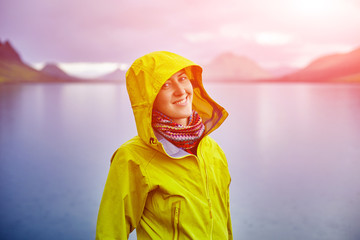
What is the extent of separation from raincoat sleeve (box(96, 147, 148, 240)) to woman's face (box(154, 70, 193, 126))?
0.28 m

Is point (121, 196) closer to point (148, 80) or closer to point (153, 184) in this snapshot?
point (153, 184)

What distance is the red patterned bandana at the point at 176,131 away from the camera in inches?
56.2

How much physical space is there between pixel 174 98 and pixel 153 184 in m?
0.42

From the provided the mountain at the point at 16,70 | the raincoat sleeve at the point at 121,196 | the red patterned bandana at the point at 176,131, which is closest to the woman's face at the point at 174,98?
the red patterned bandana at the point at 176,131

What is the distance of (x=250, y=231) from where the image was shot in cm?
430

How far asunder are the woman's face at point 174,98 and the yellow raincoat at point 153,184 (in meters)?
0.07

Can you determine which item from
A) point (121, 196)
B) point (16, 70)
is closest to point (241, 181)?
point (121, 196)

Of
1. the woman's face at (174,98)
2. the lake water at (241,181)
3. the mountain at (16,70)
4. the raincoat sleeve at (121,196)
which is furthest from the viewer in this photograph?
the mountain at (16,70)

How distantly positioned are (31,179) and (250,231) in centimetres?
429

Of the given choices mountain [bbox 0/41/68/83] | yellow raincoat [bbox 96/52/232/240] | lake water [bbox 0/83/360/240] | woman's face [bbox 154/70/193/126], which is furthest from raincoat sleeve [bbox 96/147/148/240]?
mountain [bbox 0/41/68/83]

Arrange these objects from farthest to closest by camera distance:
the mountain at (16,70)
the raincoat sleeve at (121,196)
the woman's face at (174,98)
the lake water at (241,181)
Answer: the mountain at (16,70)
the lake water at (241,181)
the woman's face at (174,98)
the raincoat sleeve at (121,196)

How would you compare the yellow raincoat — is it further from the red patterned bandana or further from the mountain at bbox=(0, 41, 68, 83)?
the mountain at bbox=(0, 41, 68, 83)

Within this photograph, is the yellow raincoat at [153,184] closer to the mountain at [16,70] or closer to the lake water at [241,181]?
the lake water at [241,181]

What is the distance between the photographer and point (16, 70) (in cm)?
9762
